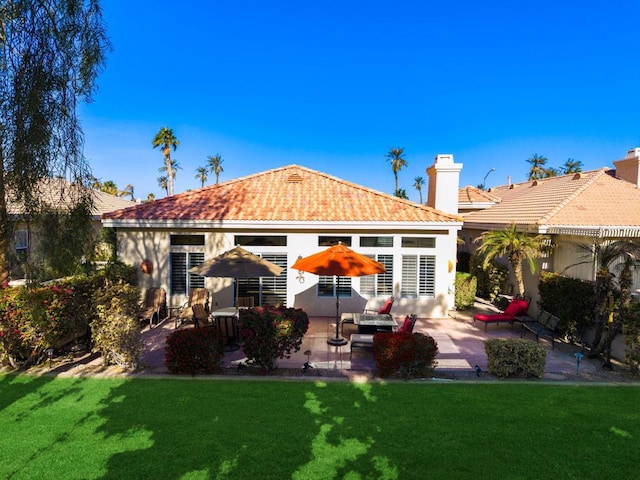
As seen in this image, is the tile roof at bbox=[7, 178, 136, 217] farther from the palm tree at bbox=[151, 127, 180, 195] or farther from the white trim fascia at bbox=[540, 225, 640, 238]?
the palm tree at bbox=[151, 127, 180, 195]

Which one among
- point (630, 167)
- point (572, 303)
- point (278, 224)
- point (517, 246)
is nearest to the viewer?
point (572, 303)

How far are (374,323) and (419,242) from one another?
495 centimetres

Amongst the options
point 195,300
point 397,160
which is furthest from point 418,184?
point 195,300

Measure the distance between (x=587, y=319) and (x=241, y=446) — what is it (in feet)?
33.6

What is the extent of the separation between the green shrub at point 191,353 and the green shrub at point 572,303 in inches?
398

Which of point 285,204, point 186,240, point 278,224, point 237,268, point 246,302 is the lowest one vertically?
point 246,302

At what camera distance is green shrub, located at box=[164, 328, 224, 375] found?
8.27 m

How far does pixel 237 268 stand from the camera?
34.1 ft

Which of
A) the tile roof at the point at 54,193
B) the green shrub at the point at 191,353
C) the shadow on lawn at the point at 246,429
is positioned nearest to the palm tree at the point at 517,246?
the shadow on lawn at the point at 246,429

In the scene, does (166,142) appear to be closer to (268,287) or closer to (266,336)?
(268,287)

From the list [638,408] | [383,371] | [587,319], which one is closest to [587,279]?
[587,319]

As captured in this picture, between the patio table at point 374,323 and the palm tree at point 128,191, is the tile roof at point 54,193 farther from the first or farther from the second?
the palm tree at point 128,191

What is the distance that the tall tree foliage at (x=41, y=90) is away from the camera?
7.51 metres

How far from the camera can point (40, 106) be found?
7613mm
